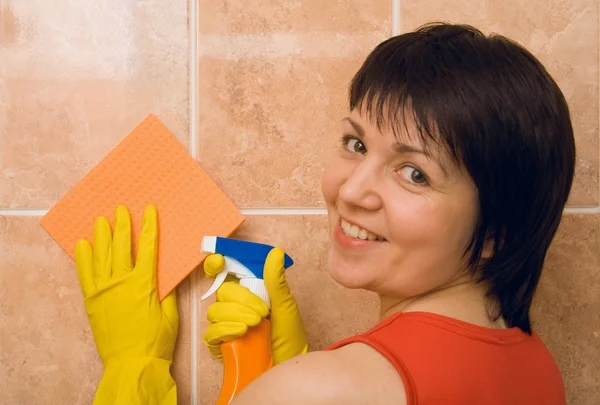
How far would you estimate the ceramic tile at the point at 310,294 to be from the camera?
900mm

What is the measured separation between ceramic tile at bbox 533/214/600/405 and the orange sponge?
0.47 meters

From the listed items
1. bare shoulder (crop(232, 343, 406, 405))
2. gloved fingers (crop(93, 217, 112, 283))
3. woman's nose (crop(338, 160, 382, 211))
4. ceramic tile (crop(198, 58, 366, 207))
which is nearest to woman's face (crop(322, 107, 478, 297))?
woman's nose (crop(338, 160, 382, 211))

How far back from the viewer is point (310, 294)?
919mm

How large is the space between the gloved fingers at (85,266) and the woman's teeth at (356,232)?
38 cm

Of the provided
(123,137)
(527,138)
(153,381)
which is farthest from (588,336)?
(123,137)

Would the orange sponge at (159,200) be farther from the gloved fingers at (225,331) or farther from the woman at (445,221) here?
the woman at (445,221)

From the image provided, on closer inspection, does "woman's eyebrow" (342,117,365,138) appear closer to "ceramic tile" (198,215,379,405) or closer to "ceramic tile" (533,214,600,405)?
"ceramic tile" (198,215,379,405)

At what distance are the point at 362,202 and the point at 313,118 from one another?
0.98 feet

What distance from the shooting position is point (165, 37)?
88 cm

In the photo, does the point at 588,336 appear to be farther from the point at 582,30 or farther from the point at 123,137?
the point at 123,137

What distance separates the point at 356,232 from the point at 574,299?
0.45 m

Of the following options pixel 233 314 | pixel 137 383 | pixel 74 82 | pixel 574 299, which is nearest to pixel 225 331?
pixel 233 314

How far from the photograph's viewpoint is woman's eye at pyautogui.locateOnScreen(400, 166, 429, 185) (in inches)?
24.4

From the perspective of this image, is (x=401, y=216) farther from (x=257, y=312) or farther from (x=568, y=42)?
(x=568, y=42)
